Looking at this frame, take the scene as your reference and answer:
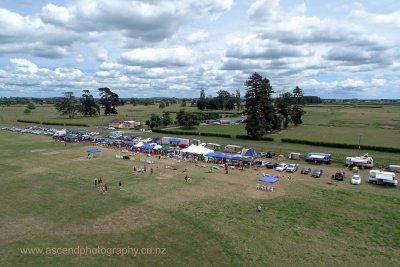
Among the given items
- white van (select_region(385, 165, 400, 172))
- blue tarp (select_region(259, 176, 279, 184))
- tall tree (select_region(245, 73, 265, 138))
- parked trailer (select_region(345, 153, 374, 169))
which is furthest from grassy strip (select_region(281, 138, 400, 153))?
blue tarp (select_region(259, 176, 279, 184))

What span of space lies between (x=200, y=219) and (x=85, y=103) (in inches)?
4776

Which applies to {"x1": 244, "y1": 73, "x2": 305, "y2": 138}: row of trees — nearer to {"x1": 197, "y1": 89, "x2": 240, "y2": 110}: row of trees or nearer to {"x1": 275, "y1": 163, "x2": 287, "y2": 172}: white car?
{"x1": 275, "y1": 163, "x2": 287, "y2": 172}: white car

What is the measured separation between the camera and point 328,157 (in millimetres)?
45094

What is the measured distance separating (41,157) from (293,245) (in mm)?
44474

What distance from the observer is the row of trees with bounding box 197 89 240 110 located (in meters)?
167

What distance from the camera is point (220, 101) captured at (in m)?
168

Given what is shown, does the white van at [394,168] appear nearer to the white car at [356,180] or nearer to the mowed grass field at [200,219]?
the mowed grass field at [200,219]

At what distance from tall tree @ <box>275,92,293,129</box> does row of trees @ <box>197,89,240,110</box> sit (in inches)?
3195

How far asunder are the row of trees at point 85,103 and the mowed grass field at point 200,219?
97.5 m

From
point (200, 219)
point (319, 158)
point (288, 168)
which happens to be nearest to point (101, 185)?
point (200, 219)

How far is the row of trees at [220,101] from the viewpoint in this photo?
167250mm

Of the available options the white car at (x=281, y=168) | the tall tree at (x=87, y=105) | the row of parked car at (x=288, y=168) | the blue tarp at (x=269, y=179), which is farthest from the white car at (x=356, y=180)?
the tall tree at (x=87, y=105)

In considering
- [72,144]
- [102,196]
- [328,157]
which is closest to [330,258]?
[102,196]

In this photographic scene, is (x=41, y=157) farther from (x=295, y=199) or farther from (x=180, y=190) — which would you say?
(x=295, y=199)
